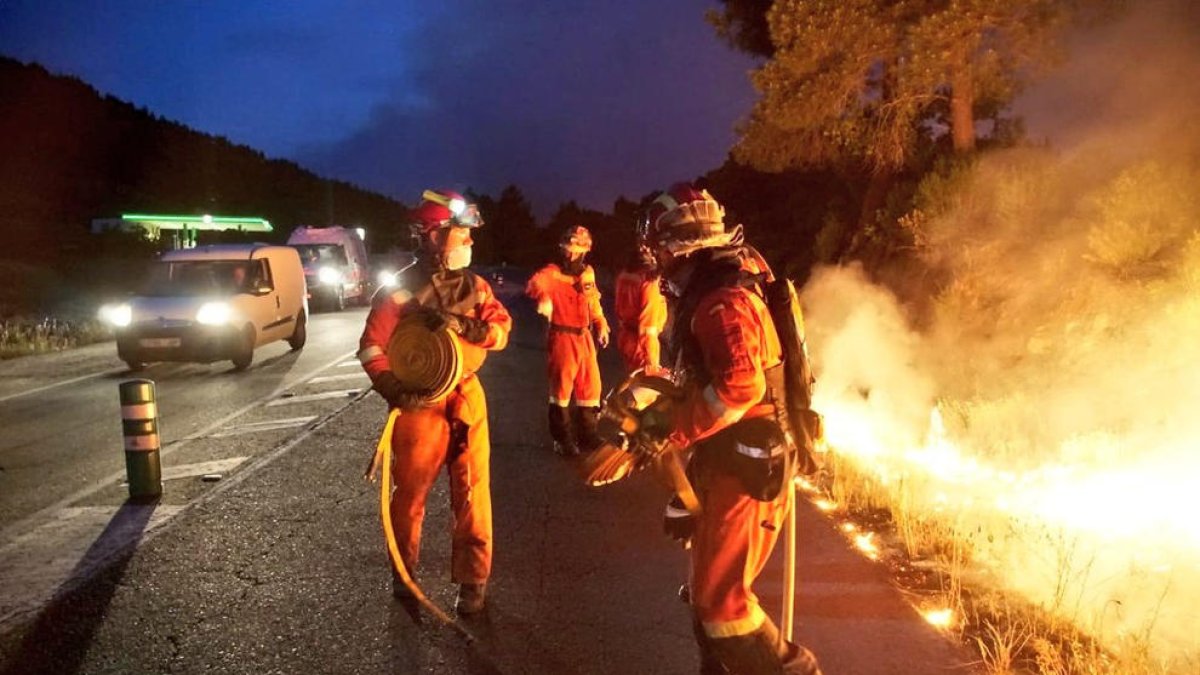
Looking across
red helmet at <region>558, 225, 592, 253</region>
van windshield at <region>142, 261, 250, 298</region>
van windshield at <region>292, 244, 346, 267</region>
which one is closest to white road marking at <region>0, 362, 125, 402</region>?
van windshield at <region>142, 261, 250, 298</region>

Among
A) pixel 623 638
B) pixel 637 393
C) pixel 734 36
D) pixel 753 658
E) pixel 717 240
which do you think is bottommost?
pixel 623 638

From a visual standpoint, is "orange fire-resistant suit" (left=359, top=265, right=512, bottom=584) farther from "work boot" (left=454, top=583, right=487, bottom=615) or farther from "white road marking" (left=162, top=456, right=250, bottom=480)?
"white road marking" (left=162, top=456, right=250, bottom=480)

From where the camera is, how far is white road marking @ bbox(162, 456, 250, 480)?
736 cm

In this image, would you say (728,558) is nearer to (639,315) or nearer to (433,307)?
(433,307)

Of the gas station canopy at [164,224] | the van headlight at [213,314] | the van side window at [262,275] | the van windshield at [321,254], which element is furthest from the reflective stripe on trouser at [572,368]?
the gas station canopy at [164,224]

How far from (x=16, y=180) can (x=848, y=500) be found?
48.0 m

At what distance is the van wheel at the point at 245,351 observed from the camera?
13.5 m

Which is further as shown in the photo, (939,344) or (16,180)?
(16,180)

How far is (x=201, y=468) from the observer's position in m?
7.57

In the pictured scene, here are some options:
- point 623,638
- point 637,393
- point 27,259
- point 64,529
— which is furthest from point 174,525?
point 27,259

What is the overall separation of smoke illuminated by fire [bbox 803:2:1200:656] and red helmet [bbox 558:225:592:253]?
108 inches

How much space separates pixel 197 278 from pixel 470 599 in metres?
11.6

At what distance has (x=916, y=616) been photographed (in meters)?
4.28

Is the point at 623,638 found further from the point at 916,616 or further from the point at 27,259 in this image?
the point at 27,259
